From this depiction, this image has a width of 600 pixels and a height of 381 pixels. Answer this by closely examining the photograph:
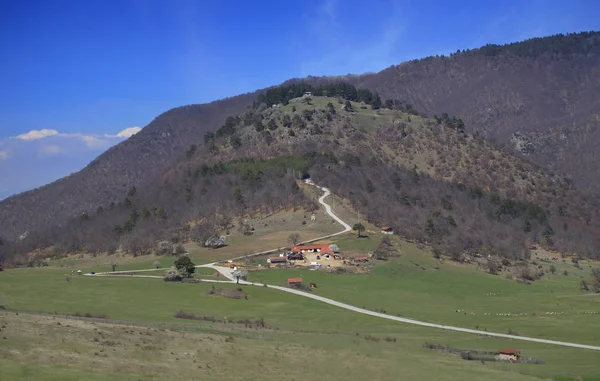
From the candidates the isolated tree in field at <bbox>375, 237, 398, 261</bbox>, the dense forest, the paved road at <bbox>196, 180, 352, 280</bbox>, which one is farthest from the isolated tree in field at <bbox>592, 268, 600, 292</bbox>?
the paved road at <bbox>196, 180, 352, 280</bbox>

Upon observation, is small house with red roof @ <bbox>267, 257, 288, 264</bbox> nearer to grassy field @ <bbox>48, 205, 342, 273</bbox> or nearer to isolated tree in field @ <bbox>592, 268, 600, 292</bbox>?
grassy field @ <bbox>48, 205, 342, 273</bbox>

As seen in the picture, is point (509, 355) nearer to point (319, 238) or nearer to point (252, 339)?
point (252, 339)

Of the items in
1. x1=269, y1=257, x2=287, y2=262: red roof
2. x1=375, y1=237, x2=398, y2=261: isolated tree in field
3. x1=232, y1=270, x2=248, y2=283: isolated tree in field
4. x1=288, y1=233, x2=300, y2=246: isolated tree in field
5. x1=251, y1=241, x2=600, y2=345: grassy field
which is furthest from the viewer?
x1=288, y1=233, x2=300, y2=246: isolated tree in field

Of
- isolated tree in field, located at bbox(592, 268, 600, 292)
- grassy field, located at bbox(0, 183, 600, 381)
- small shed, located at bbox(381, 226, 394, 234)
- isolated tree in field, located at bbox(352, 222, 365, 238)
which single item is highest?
isolated tree in field, located at bbox(352, 222, 365, 238)

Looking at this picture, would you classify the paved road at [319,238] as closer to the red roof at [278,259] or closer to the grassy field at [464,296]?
the grassy field at [464,296]

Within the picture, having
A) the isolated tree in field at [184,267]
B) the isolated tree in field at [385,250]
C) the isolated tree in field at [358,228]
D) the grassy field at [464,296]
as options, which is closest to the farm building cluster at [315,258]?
the isolated tree in field at [385,250]

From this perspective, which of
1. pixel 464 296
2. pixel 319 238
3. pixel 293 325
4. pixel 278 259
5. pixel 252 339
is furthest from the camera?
pixel 319 238

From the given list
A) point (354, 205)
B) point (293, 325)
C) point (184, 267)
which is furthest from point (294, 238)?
point (293, 325)

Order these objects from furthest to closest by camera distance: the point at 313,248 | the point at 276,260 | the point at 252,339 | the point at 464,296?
the point at 313,248 → the point at 276,260 → the point at 464,296 → the point at 252,339
